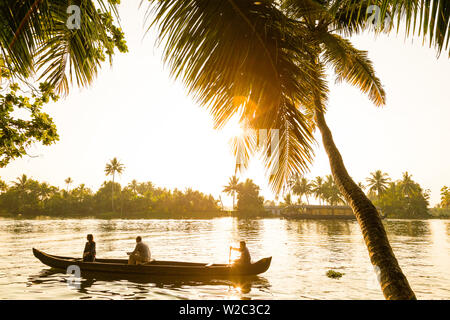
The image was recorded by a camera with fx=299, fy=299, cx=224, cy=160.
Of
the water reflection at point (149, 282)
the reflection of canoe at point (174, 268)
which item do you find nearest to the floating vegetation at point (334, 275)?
the water reflection at point (149, 282)

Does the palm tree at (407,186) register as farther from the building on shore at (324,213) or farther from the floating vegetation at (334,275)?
the floating vegetation at (334,275)

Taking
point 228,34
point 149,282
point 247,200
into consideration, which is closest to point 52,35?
point 228,34

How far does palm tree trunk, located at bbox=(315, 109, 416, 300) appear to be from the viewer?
256cm

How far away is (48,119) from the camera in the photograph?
10.9 metres

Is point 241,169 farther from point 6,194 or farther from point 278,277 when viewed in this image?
point 6,194

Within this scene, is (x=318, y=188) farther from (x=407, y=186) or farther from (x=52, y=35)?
(x=52, y=35)

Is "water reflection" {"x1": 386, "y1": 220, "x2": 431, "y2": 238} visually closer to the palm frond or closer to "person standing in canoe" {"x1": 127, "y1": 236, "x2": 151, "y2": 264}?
"person standing in canoe" {"x1": 127, "y1": 236, "x2": 151, "y2": 264}

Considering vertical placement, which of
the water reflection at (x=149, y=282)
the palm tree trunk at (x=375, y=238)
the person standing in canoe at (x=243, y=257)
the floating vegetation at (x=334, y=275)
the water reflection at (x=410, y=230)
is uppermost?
the palm tree trunk at (x=375, y=238)

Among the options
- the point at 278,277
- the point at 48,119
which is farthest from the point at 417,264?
the point at 48,119

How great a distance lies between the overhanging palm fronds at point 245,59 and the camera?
2.21m

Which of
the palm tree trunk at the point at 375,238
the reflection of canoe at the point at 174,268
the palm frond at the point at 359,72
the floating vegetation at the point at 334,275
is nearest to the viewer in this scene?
the palm tree trunk at the point at 375,238

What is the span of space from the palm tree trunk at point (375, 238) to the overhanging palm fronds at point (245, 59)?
1.32 ft

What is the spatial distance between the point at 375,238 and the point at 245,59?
207 cm
